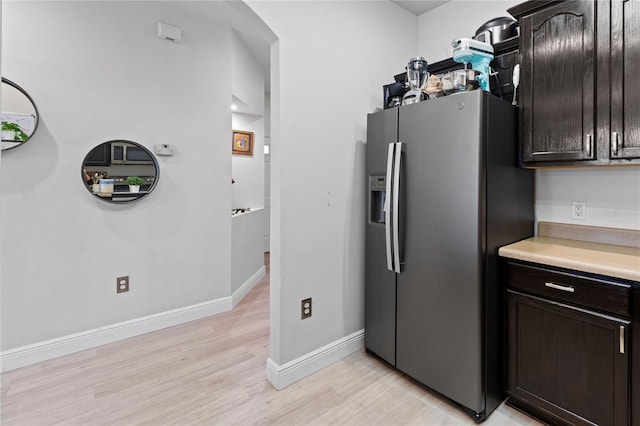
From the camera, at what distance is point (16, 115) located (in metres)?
2.42

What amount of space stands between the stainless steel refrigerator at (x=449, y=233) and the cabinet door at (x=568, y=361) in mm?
116

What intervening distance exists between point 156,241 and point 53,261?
71 centimetres

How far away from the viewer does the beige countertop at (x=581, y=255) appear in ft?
5.54

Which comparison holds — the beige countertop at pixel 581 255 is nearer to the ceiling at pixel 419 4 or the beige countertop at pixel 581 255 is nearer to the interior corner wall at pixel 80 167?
the ceiling at pixel 419 4

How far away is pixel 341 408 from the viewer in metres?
2.11

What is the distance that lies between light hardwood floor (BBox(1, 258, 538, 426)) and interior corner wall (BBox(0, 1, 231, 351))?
0.41 meters

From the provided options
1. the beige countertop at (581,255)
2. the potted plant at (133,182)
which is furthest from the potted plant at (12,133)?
the beige countertop at (581,255)

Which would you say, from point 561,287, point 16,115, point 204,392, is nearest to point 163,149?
point 16,115

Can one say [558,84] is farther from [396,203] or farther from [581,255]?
[396,203]

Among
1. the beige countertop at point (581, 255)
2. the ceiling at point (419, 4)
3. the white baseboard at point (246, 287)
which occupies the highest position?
the ceiling at point (419, 4)

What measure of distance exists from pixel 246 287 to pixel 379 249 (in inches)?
80.2

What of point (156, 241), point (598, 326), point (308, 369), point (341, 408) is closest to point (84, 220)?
point (156, 241)

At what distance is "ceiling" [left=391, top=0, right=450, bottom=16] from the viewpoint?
2928 mm

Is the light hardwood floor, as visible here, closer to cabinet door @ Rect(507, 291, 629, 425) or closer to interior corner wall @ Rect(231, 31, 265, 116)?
cabinet door @ Rect(507, 291, 629, 425)
